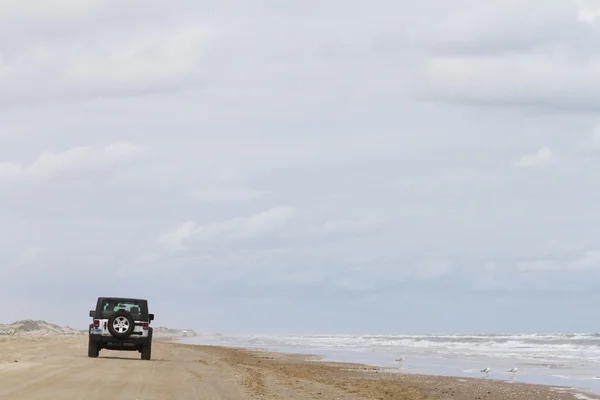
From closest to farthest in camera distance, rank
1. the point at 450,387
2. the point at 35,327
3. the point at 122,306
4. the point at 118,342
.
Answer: the point at 450,387
the point at 118,342
the point at 122,306
the point at 35,327

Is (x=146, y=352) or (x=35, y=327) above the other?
(x=35, y=327)

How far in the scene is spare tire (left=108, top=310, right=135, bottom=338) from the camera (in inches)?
1315

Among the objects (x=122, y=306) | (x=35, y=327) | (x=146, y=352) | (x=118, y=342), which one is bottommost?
(x=146, y=352)

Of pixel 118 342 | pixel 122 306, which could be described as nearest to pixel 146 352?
pixel 118 342

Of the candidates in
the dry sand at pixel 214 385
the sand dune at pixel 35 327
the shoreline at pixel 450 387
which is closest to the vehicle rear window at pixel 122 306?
the dry sand at pixel 214 385

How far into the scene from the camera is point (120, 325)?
33.5 meters

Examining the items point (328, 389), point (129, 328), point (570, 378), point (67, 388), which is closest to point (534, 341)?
point (570, 378)

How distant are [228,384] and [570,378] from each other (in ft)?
48.2

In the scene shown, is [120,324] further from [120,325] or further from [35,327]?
[35,327]

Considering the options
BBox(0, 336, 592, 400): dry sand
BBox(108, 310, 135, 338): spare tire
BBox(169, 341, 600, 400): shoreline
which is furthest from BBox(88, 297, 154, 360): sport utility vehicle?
BBox(169, 341, 600, 400): shoreline

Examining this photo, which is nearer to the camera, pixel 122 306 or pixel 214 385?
pixel 214 385

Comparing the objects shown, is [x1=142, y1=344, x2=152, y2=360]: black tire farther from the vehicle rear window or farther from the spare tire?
the vehicle rear window

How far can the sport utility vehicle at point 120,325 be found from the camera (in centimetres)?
3347

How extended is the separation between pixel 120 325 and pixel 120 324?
4cm
